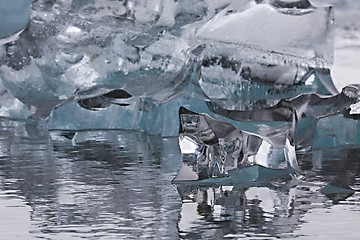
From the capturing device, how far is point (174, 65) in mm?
6441

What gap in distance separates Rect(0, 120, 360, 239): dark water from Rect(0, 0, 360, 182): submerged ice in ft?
2.74

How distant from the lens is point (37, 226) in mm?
3014

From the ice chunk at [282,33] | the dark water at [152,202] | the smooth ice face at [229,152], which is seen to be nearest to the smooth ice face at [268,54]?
the ice chunk at [282,33]

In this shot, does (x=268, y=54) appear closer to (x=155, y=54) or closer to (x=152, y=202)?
(x=155, y=54)

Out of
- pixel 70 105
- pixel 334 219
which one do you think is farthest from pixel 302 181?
pixel 70 105

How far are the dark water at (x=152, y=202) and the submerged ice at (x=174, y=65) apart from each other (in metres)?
0.83

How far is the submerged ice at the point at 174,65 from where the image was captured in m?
6.20

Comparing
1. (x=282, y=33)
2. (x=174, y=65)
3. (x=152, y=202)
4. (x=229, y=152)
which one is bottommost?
(x=152, y=202)

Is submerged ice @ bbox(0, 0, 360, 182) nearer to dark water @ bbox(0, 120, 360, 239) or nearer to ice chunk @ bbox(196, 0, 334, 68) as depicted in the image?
ice chunk @ bbox(196, 0, 334, 68)

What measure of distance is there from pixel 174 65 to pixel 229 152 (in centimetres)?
253

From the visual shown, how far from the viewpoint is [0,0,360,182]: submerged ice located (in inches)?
244

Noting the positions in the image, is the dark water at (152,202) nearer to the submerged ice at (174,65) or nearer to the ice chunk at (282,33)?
the submerged ice at (174,65)

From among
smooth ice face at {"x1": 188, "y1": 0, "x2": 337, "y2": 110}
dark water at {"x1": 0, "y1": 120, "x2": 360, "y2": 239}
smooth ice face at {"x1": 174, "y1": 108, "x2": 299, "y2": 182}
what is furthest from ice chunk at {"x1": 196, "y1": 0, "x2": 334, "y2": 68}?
smooth ice face at {"x1": 174, "y1": 108, "x2": 299, "y2": 182}

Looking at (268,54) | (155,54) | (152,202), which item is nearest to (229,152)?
(152,202)
